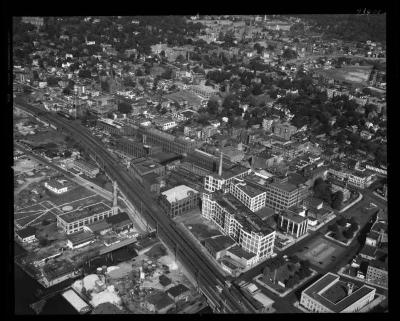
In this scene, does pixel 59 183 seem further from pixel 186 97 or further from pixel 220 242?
pixel 186 97

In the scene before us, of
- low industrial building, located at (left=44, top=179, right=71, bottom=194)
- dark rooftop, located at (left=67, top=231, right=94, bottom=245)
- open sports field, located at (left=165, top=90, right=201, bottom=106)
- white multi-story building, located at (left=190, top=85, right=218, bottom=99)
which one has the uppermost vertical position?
white multi-story building, located at (left=190, top=85, right=218, bottom=99)

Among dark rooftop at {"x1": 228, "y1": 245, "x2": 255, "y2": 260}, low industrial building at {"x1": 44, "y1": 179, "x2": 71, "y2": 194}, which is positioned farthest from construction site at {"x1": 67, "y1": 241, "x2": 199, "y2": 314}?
low industrial building at {"x1": 44, "y1": 179, "x2": 71, "y2": 194}

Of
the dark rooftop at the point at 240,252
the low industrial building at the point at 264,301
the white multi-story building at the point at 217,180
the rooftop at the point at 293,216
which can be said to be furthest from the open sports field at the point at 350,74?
the low industrial building at the point at 264,301

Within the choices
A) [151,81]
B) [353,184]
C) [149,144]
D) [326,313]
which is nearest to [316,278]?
[326,313]

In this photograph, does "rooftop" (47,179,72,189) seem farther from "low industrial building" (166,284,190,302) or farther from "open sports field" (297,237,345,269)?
"open sports field" (297,237,345,269)

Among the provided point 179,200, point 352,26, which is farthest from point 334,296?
point 352,26

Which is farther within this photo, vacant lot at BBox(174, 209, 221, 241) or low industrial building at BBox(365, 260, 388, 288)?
vacant lot at BBox(174, 209, 221, 241)
